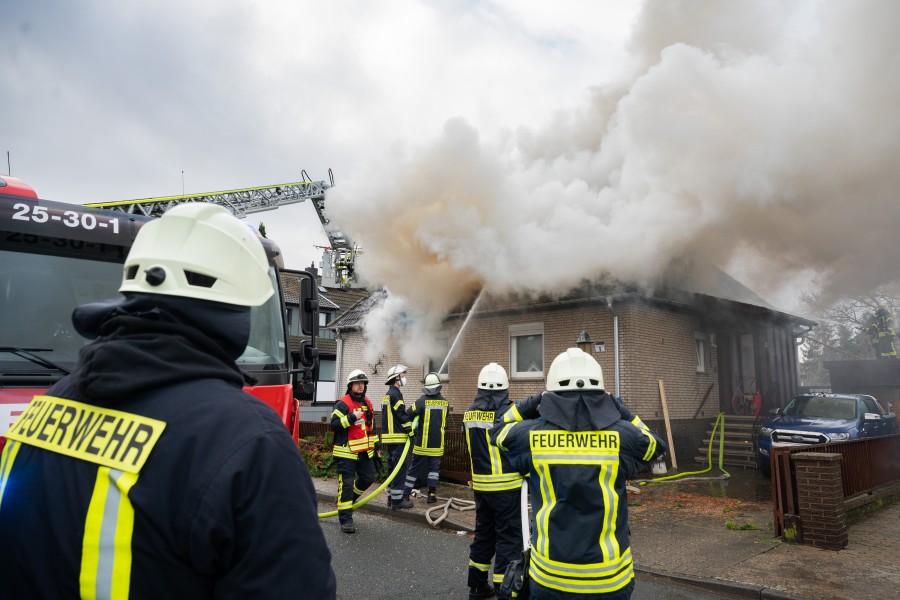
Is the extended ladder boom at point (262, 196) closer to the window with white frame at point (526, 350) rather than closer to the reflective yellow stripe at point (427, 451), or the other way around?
the window with white frame at point (526, 350)

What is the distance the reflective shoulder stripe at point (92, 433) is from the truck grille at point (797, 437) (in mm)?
11347

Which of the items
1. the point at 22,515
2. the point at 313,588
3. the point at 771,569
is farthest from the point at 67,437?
the point at 771,569

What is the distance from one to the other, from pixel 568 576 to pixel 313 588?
6.40ft

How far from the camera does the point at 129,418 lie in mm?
1141

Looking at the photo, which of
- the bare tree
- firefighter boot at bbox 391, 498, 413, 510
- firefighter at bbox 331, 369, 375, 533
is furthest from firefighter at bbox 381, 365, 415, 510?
the bare tree

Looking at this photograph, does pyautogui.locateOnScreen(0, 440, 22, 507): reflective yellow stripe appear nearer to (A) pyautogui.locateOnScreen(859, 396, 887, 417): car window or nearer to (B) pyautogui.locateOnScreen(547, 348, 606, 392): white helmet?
(B) pyautogui.locateOnScreen(547, 348, 606, 392): white helmet

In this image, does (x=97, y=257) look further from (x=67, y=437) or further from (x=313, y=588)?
(x=313, y=588)

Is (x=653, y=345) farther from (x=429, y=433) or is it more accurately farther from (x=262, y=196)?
(x=262, y=196)

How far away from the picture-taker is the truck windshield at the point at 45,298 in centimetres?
330

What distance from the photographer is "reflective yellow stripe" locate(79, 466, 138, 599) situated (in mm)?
1062

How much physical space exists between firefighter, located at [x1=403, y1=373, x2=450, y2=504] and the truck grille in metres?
6.08

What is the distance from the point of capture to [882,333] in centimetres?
1977

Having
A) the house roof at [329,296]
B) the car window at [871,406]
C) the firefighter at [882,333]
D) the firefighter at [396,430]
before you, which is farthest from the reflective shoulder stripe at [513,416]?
the house roof at [329,296]

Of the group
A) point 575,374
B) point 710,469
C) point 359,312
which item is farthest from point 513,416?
point 359,312
